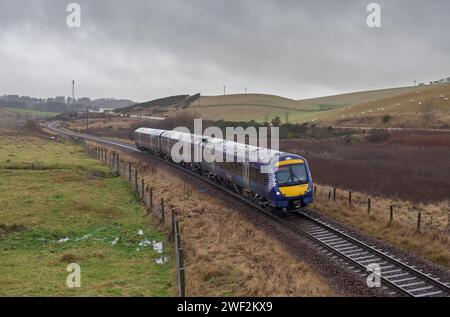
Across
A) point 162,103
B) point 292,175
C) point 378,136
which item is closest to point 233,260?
point 292,175

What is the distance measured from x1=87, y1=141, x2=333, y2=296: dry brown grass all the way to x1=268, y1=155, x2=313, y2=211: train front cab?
6.07 feet

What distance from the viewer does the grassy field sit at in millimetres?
14352

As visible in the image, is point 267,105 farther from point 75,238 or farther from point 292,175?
point 75,238

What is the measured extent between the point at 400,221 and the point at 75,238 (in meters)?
14.3

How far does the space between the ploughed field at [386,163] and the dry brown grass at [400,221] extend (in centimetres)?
192

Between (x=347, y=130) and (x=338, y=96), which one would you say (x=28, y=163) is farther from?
(x=338, y=96)

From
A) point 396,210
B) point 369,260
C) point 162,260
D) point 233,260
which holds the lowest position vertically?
point 162,260

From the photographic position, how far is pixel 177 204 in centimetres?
2495

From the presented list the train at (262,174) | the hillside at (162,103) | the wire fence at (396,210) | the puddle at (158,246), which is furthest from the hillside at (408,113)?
the hillside at (162,103)

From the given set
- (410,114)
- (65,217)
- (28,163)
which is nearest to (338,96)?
(410,114)

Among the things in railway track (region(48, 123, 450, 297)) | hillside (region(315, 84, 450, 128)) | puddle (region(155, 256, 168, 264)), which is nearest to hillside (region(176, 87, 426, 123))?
hillside (region(315, 84, 450, 128))

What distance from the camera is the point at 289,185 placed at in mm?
21328

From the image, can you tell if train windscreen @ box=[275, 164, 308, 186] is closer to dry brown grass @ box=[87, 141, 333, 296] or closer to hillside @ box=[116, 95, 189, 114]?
dry brown grass @ box=[87, 141, 333, 296]

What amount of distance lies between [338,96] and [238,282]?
17367 cm
